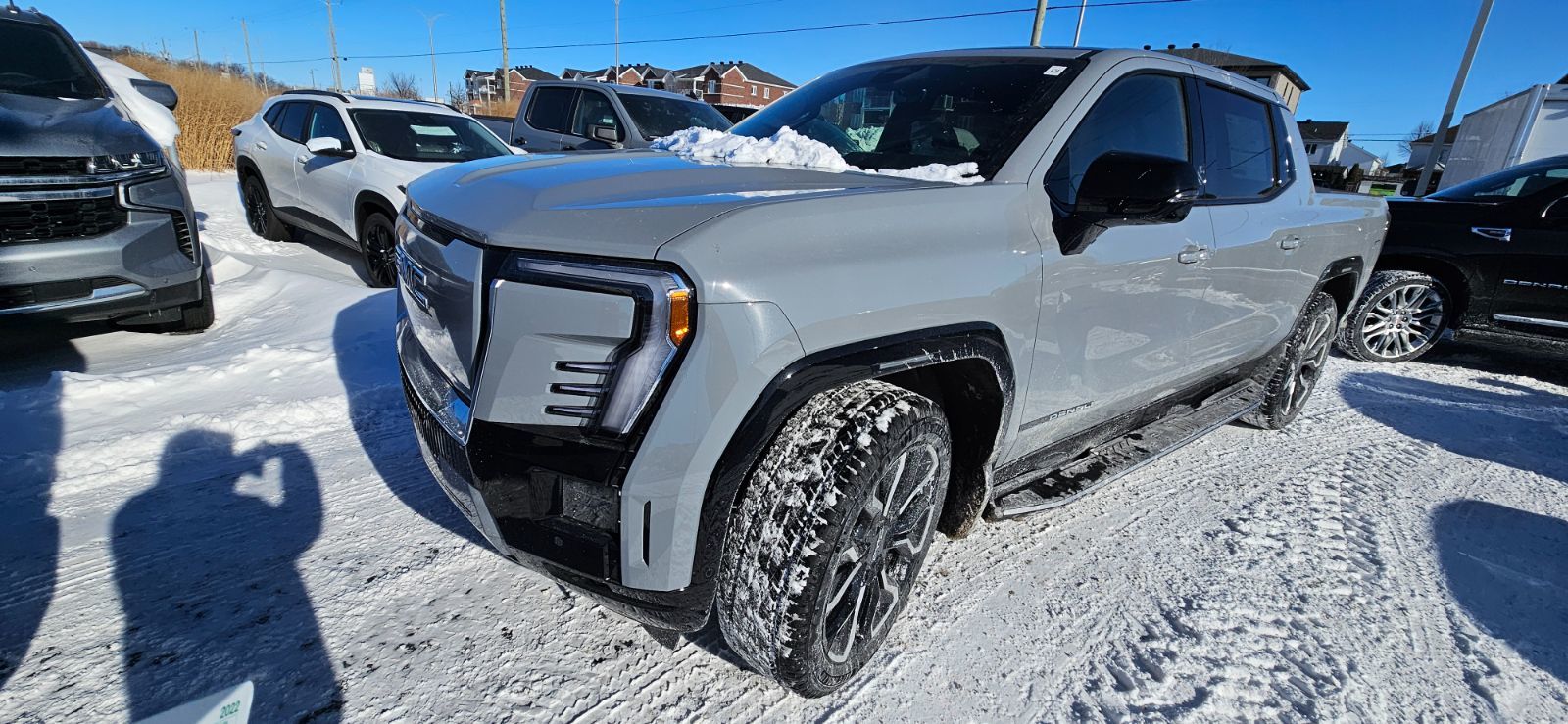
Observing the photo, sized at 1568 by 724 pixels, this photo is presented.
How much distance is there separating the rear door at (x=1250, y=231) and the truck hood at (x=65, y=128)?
507 cm

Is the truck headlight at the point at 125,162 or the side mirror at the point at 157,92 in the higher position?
→ the side mirror at the point at 157,92

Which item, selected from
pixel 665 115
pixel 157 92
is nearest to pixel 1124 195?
pixel 157 92

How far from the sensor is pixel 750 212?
5.17ft

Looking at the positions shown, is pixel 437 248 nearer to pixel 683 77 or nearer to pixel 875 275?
pixel 875 275

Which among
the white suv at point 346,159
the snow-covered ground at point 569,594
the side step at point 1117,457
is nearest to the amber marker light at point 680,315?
the snow-covered ground at point 569,594

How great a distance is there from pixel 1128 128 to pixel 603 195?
6.25 ft

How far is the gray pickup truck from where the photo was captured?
4.92ft

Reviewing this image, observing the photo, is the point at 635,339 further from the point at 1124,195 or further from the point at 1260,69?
the point at 1260,69

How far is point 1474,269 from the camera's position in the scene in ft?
18.9

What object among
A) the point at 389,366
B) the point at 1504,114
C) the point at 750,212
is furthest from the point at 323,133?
the point at 1504,114

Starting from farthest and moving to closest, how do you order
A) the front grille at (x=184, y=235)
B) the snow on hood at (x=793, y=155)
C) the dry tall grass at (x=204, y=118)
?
the dry tall grass at (x=204, y=118) → the front grille at (x=184, y=235) → the snow on hood at (x=793, y=155)

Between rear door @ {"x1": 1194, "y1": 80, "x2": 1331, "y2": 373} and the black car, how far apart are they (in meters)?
3.11

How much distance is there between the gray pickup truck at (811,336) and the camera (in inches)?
59.0

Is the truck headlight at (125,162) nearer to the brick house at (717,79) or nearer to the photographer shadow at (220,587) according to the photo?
the photographer shadow at (220,587)
